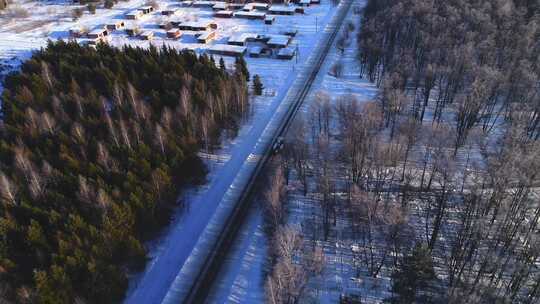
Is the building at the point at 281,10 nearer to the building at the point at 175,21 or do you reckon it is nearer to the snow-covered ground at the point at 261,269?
the building at the point at 175,21

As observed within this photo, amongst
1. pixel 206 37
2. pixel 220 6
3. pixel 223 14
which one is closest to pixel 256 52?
pixel 206 37

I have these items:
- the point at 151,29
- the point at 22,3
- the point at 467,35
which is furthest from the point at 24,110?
the point at 22,3

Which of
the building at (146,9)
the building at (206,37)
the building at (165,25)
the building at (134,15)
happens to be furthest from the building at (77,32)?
the building at (206,37)

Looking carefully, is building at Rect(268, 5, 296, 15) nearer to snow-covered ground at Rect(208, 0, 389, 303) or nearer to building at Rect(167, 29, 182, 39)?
building at Rect(167, 29, 182, 39)

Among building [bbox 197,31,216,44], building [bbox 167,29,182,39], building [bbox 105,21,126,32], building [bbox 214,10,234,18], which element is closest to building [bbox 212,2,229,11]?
building [bbox 214,10,234,18]

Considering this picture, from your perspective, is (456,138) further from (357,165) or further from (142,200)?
(142,200)

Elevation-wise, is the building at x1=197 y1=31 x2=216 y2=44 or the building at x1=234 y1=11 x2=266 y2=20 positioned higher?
the building at x1=234 y1=11 x2=266 y2=20

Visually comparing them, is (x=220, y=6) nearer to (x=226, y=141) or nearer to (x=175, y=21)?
(x=175, y=21)
